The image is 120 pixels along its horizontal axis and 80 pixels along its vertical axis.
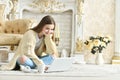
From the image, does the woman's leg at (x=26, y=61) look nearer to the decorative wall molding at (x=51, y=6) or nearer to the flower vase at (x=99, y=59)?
the flower vase at (x=99, y=59)

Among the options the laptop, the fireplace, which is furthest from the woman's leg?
the fireplace

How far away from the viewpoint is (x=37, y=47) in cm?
361

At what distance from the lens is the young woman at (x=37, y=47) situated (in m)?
3.39

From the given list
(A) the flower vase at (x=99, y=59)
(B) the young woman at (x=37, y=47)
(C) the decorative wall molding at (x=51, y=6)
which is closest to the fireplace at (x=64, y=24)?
(C) the decorative wall molding at (x=51, y=6)

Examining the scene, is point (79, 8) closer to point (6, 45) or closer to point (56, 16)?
point (56, 16)

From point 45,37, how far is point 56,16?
3285 millimetres

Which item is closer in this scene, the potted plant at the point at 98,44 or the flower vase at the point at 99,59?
the potted plant at the point at 98,44

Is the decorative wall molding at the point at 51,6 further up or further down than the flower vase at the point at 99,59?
further up

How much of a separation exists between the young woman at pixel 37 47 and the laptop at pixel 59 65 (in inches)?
5.6

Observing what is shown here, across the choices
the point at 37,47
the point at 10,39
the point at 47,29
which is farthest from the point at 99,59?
the point at 47,29

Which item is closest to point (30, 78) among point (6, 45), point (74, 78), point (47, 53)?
point (74, 78)

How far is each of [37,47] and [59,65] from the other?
40 centimetres

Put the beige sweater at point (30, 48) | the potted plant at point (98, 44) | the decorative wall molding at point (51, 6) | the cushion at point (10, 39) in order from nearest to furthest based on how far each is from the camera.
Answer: the beige sweater at point (30, 48) < the cushion at point (10, 39) < the potted plant at point (98, 44) < the decorative wall molding at point (51, 6)

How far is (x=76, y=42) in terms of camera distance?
6.64 metres
